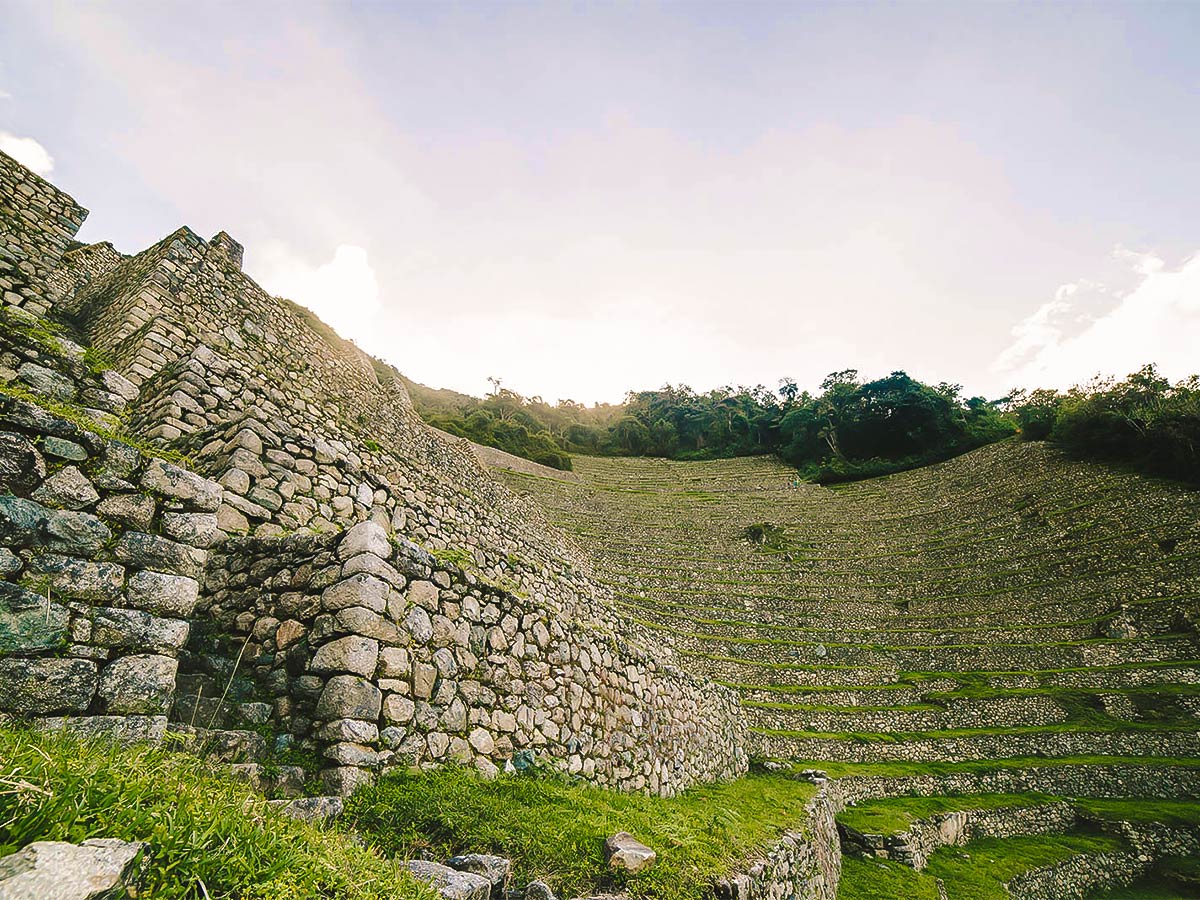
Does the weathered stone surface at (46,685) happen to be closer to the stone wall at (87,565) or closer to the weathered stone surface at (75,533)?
the stone wall at (87,565)

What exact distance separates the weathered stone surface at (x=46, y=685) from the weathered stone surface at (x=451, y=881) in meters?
A: 1.96

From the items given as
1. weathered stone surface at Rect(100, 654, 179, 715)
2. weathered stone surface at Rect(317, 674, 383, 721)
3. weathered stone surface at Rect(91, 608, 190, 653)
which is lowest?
weathered stone surface at Rect(317, 674, 383, 721)

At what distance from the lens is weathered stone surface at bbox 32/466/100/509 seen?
8.54ft

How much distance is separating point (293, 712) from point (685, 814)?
5.00 metres

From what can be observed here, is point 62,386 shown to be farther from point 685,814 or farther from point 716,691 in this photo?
point 716,691

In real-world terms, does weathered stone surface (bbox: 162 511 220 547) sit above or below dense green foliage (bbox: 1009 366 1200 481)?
below

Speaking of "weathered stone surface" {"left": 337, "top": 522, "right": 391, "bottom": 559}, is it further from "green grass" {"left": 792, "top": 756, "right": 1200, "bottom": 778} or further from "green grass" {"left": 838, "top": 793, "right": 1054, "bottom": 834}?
"green grass" {"left": 792, "top": 756, "right": 1200, "bottom": 778}

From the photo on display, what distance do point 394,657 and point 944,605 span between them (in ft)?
93.7

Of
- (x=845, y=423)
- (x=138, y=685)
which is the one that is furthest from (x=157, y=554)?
(x=845, y=423)

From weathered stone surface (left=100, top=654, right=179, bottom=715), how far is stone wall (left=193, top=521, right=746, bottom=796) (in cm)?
104

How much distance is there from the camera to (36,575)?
246 cm

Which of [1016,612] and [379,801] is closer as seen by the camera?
[379,801]

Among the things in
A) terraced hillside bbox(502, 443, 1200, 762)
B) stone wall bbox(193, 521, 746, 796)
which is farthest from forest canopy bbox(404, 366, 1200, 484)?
stone wall bbox(193, 521, 746, 796)

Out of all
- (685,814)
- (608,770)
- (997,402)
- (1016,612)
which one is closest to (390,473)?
(608,770)
